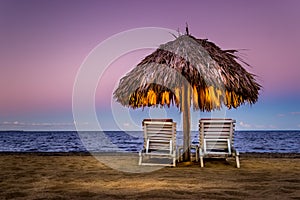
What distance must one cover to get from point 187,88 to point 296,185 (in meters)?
3.25

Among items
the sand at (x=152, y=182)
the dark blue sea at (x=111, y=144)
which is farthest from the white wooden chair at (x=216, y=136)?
the dark blue sea at (x=111, y=144)

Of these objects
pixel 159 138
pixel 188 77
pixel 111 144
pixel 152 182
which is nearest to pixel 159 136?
pixel 159 138

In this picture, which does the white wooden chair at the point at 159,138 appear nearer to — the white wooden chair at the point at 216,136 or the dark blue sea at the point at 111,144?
the white wooden chair at the point at 216,136

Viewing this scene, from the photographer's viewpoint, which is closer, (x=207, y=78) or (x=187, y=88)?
(x=207, y=78)

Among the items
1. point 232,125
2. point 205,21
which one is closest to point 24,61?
point 205,21

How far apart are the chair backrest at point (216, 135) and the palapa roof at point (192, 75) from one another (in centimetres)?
65

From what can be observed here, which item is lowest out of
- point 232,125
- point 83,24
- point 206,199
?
point 206,199

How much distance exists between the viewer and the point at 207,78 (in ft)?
23.1

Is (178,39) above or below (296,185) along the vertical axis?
above

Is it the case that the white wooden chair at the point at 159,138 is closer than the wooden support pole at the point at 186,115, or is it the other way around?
the white wooden chair at the point at 159,138

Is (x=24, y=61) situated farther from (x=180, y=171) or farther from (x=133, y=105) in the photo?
(x=180, y=171)

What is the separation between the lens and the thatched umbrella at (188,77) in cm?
712

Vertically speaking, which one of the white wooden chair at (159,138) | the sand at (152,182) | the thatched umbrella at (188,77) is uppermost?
the thatched umbrella at (188,77)

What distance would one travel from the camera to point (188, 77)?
717 cm
